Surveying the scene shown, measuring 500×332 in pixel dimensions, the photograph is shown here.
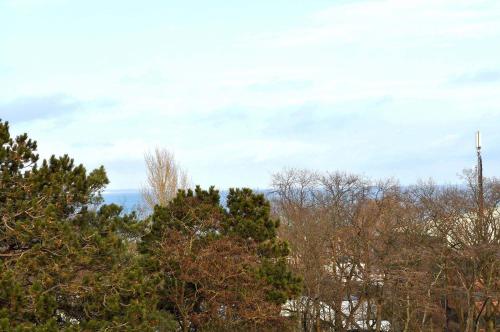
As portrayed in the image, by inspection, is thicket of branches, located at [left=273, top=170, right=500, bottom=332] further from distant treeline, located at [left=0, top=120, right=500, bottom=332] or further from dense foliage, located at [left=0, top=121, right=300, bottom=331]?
dense foliage, located at [left=0, top=121, right=300, bottom=331]

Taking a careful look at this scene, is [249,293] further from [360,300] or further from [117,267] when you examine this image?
[360,300]

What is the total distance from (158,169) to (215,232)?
31.8 m

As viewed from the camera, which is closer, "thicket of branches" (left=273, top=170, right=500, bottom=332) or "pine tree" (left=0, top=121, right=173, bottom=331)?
"pine tree" (left=0, top=121, right=173, bottom=331)

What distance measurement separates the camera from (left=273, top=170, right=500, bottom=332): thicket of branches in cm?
3481

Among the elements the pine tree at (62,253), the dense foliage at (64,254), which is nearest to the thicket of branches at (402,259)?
the dense foliage at (64,254)

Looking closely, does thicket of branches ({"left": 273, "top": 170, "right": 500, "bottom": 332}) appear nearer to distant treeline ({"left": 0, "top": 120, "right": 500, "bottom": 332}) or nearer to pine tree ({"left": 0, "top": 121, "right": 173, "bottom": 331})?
distant treeline ({"left": 0, "top": 120, "right": 500, "bottom": 332})

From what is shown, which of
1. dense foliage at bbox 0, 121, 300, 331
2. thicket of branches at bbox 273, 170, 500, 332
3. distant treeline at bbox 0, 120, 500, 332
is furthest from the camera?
thicket of branches at bbox 273, 170, 500, 332

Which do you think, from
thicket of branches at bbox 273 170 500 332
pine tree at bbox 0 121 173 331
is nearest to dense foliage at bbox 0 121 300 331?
pine tree at bbox 0 121 173 331

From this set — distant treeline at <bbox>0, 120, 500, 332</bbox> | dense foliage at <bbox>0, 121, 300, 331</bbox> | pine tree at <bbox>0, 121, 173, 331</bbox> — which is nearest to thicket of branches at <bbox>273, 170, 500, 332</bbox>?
distant treeline at <bbox>0, 120, 500, 332</bbox>

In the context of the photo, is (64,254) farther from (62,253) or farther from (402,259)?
(402,259)

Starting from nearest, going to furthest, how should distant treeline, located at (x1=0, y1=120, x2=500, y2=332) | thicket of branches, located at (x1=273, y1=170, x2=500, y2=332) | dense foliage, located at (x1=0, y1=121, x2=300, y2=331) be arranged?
dense foliage, located at (x1=0, y1=121, x2=300, y2=331), distant treeline, located at (x1=0, y1=120, x2=500, y2=332), thicket of branches, located at (x1=273, y1=170, x2=500, y2=332)

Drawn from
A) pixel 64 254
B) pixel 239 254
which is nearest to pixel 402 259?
pixel 239 254

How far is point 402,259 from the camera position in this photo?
34.4 m

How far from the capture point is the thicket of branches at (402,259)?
114ft
